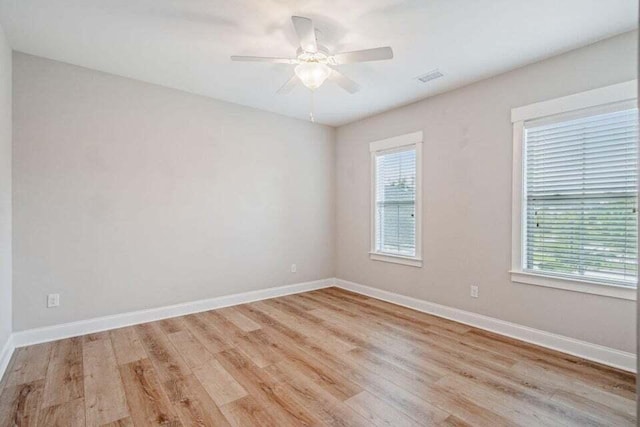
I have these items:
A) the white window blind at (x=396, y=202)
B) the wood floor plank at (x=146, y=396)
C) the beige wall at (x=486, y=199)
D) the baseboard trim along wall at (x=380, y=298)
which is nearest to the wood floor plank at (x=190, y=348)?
the wood floor plank at (x=146, y=396)

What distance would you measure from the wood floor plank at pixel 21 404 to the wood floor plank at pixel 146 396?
19.0 inches

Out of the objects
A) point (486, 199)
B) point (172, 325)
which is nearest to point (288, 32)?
point (486, 199)

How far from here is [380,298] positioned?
14.5ft

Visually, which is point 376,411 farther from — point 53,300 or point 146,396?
point 53,300

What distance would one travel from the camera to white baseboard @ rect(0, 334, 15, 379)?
2.40m

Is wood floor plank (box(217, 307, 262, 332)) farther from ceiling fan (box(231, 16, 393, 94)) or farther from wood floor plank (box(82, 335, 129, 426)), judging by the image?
ceiling fan (box(231, 16, 393, 94))

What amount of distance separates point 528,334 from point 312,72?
3.09 meters

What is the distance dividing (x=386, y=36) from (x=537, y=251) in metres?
2.41

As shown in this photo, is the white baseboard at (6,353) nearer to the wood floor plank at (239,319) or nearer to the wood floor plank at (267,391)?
the wood floor plank at (267,391)

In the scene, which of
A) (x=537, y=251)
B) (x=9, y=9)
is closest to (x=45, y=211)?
(x=9, y=9)

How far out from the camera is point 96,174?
10.5 ft

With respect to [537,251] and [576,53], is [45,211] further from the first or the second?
[576,53]

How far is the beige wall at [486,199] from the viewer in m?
2.57

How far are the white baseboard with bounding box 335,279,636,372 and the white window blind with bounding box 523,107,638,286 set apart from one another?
56 centimetres
